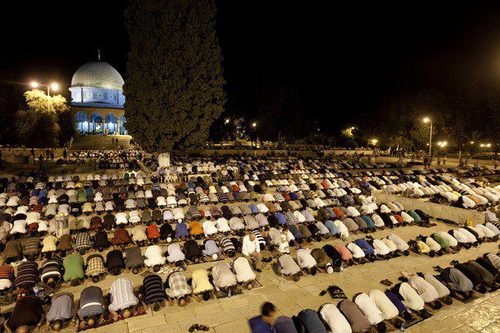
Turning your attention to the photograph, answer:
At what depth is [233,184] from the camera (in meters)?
22.4

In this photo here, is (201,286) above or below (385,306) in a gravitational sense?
above

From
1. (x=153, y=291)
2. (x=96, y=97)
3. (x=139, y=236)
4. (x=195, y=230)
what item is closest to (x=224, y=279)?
(x=153, y=291)

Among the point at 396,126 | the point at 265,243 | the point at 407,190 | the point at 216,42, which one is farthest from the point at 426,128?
the point at 265,243

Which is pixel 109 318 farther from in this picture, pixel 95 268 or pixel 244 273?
pixel 244 273

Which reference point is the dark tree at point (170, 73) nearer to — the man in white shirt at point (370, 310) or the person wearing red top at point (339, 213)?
the person wearing red top at point (339, 213)

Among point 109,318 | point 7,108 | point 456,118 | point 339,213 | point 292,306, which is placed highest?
point 7,108

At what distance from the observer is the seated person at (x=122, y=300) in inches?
325

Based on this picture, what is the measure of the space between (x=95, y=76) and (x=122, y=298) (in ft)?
284

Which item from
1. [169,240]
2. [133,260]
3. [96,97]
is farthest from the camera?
[96,97]

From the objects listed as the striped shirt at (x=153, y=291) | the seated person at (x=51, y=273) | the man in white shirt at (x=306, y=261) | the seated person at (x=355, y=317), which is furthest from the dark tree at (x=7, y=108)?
the seated person at (x=355, y=317)

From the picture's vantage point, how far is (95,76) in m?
82.6

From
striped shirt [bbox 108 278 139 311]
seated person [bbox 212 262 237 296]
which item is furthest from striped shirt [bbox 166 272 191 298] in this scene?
striped shirt [bbox 108 278 139 311]

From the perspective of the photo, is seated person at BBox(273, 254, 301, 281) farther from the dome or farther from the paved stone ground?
the dome

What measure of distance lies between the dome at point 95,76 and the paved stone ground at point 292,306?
273 ft
